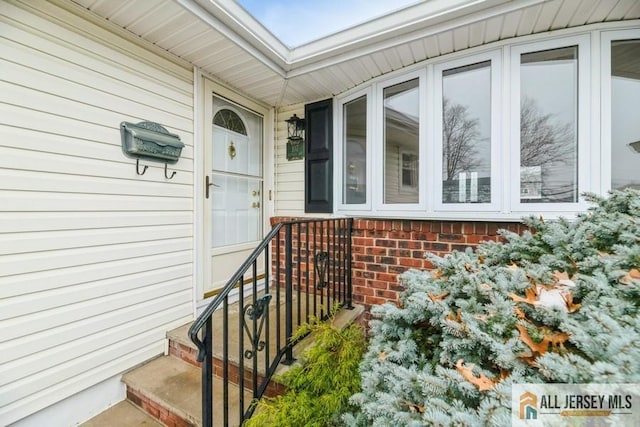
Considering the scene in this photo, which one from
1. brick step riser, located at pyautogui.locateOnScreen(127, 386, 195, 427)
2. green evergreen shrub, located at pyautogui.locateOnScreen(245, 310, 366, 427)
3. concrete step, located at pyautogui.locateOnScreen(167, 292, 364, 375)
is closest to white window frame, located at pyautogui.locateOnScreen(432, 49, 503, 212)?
concrete step, located at pyautogui.locateOnScreen(167, 292, 364, 375)

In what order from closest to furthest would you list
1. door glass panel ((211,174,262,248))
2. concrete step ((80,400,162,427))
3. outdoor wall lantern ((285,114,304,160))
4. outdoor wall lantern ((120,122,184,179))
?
1. concrete step ((80,400,162,427))
2. outdoor wall lantern ((120,122,184,179))
3. door glass panel ((211,174,262,248))
4. outdoor wall lantern ((285,114,304,160))

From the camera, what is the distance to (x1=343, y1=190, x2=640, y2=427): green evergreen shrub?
72 cm

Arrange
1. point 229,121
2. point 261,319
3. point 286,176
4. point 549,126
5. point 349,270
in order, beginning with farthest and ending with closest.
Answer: point 286,176 < point 229,121 < point 349,270 < point 549,126 < point 261,319

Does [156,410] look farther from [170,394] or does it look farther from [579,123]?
[579,123]

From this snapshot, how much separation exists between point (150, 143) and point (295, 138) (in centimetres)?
159

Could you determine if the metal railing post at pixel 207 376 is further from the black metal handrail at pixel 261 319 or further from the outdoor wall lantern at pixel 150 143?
the outdoor wall lantern at pixel 150 143

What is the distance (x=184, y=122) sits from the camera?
244cm

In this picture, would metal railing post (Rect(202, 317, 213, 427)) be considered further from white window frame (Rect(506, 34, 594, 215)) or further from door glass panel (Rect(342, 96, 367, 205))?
white window frame (Rect(506, 34, 594, 215))

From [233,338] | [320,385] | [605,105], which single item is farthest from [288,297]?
[605,105]

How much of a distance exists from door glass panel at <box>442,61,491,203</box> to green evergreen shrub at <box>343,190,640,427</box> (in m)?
0.87

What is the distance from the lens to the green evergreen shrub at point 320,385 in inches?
53.1

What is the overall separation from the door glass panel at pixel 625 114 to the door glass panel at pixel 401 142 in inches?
51.4

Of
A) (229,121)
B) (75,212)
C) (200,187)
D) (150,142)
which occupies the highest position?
(229,121)

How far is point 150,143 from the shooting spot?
2.11 metres
